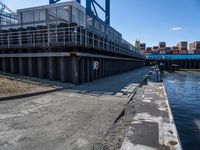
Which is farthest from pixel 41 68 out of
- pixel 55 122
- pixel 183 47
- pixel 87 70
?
pixel 183 47

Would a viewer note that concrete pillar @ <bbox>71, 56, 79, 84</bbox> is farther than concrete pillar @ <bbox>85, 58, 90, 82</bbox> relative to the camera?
No

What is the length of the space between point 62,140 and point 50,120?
1.49m

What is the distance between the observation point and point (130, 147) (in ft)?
12.0

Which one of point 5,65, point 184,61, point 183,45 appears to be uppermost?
point 183,45

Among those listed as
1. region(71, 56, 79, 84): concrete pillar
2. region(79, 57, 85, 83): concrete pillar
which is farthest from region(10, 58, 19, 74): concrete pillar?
region(79, 57, 85, 83): concrete pillar

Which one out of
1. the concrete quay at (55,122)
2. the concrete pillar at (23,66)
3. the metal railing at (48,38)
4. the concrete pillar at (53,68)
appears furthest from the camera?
the concrete pillar at (23,66)

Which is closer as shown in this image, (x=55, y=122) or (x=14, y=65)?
(x=55, y=122)

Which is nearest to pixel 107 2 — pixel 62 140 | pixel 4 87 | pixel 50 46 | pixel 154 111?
pixel 50 46

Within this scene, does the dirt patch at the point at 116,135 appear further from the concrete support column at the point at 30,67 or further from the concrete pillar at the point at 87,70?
the concrete support column at the point at 30,67

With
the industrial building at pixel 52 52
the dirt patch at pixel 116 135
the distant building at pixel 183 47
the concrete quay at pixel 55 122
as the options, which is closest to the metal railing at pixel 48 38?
the industrial building at pixel 52 52

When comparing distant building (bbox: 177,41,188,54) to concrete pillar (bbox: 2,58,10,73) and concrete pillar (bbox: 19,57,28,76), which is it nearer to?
concrete pillar (bbox: 19,57,28,76)

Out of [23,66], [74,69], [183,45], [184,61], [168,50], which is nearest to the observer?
[74,69]

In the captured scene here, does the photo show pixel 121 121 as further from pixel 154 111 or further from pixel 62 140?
pixel 62 140

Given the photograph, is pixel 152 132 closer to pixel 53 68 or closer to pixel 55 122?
pixel 55 122
